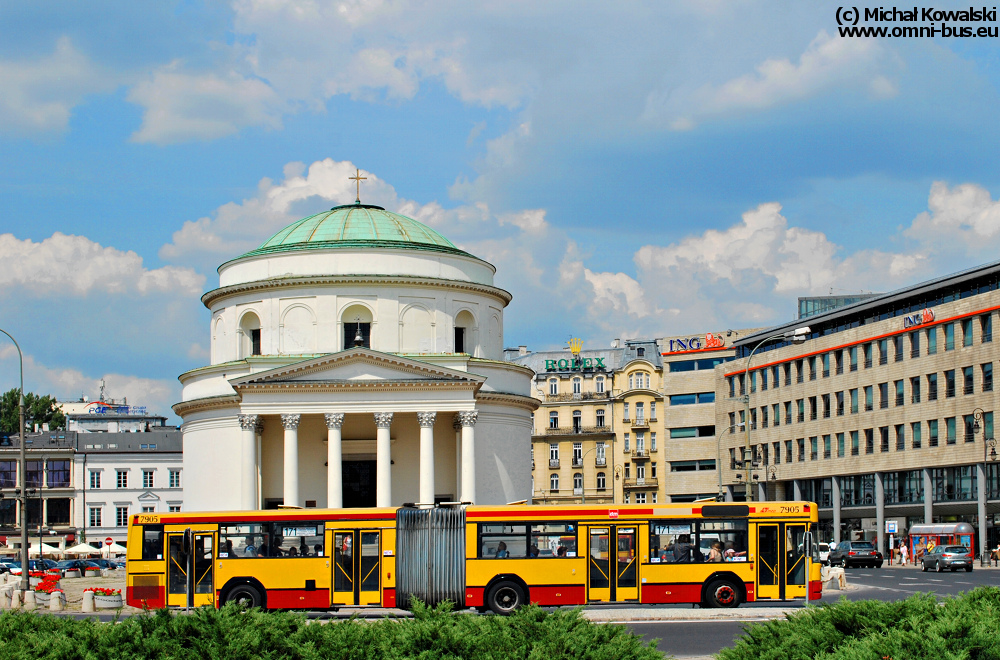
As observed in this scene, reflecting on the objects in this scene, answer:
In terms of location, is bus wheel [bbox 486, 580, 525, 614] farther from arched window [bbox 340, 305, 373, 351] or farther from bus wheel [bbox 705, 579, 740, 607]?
arched window [bbox 340, 305, 373, 351]

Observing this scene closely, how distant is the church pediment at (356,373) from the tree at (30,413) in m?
101

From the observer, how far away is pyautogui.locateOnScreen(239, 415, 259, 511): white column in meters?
65.9

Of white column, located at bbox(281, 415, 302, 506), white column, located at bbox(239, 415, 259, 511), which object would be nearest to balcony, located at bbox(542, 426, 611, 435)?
white column, located at bbox(239, 415, 259, 511)

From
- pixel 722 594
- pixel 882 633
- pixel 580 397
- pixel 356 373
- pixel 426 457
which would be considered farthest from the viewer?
pixel 580 397

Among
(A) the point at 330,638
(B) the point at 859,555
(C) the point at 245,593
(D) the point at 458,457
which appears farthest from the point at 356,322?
(A) the point at 330,638

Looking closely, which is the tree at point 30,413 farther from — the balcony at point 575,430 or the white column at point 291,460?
the white column at point 291,460

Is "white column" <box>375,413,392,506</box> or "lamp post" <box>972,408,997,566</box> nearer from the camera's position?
"white column" <box>375,413,392,506</box>

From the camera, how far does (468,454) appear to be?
65.9 m

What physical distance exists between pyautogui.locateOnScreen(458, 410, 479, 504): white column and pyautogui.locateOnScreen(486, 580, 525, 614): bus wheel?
3193cm

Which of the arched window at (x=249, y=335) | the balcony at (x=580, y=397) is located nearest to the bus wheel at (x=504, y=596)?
the arched window at (x=249, y=335)

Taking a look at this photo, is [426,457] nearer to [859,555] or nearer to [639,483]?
[859,555]

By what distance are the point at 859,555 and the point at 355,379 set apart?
28.5 m

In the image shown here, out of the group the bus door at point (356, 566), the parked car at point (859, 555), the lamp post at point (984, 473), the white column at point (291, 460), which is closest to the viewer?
the bus door at point (356, 566)

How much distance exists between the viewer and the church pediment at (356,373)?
212 feet
